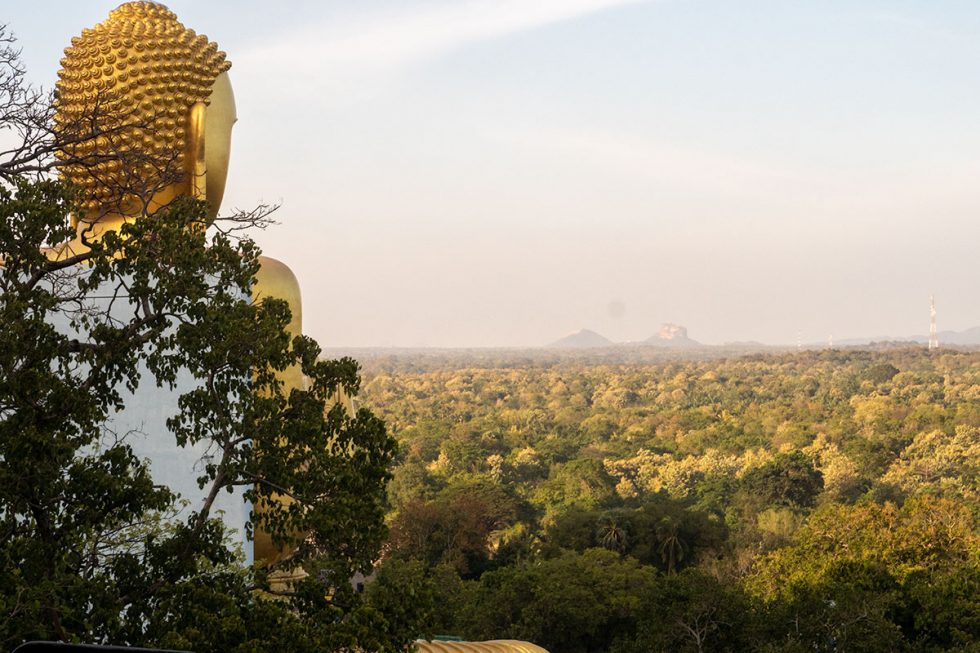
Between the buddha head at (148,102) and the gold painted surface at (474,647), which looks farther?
the gold painted surface at (474,647)

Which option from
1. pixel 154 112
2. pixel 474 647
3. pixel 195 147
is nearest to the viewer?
pixel 154 112

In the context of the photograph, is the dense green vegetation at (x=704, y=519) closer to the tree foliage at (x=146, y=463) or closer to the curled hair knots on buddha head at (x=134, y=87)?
the tree foliage at (x=146, y=463)

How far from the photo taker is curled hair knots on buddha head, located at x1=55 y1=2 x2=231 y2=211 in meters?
9.28

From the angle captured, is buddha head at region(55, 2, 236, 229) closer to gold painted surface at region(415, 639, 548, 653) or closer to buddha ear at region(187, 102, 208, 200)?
A: buddha ear at region(187, 102, 208, 200)

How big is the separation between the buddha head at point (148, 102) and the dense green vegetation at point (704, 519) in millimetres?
3536

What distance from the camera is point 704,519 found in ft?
131

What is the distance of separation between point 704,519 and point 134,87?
32.7 metres

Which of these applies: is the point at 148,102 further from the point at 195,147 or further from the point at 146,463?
the point at 146,463

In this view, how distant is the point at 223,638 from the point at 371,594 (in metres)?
1.03

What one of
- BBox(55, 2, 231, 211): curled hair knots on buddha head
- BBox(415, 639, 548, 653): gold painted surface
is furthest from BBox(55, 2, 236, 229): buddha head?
BBox(415, 639, 548, 653): gold painted surface

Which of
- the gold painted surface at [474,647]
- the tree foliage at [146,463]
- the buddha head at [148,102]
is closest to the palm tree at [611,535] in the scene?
the gold painted surface at [474,647]

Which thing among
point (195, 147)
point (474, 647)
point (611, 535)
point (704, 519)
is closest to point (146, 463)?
point (195, 147)

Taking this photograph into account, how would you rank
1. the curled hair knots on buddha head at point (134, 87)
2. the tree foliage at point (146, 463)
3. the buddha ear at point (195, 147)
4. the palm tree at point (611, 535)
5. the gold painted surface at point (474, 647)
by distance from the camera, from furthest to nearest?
1. the palm tree at point (611, 535)
2. the gold painted surface at point (474, 647)
3. the buddha ear at point (195, 147)
4. the curled hair knots on buddha head at point (134, 87)
5. the tree foliage at point (146, 463)

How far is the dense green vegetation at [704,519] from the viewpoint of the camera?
72.5 ft
